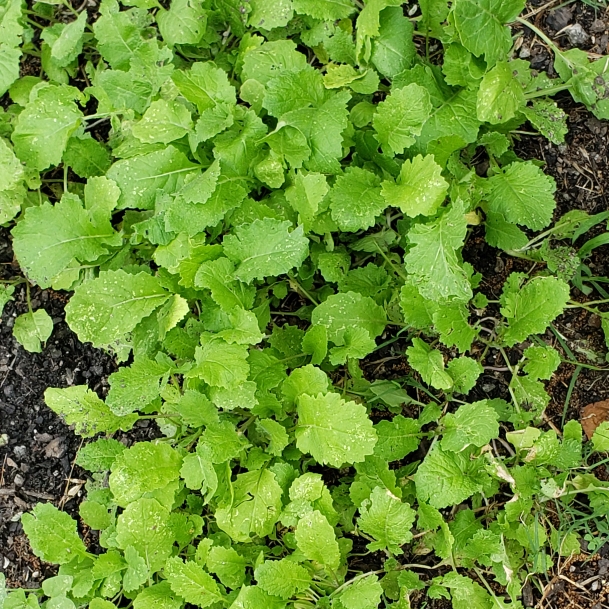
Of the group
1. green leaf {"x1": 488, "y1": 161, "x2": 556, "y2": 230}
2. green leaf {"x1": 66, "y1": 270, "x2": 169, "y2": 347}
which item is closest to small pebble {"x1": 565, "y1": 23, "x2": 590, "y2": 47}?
green leaf {"x1": 488, "y1": 161, "x2": 556, "y2": 230}

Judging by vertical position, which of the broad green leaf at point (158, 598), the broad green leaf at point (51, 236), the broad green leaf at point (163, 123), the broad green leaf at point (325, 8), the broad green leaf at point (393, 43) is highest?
the broad green leaf at point (325, 8)

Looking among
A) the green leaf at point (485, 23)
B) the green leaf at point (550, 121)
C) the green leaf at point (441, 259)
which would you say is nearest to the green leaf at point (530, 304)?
the green leaf at point (441, 259)

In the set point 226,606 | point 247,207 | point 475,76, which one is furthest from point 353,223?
point 226,606

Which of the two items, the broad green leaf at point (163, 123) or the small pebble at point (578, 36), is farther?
the small pebble at point (578, 36)

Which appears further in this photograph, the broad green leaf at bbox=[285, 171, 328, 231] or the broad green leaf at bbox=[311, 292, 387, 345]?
the broad green leaf at bbox=[311, 292, 387, 345]

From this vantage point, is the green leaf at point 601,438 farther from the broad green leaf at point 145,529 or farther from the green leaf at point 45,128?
the green leaf at point 45,128

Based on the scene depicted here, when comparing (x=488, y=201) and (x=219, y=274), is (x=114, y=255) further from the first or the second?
(x=488, y=201)

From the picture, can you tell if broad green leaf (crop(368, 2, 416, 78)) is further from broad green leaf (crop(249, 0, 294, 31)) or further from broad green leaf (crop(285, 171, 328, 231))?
broad green leaf (crop(285, 171, 328, 231))

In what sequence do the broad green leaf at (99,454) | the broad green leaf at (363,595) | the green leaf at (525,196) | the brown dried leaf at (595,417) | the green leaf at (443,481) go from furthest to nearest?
the brown dried leaf at (595,417) → the broad green leaf at (99,454) → the green leaf at (525,196) → the green leaf at (443,481) → the broad green leaf at (363,595)
